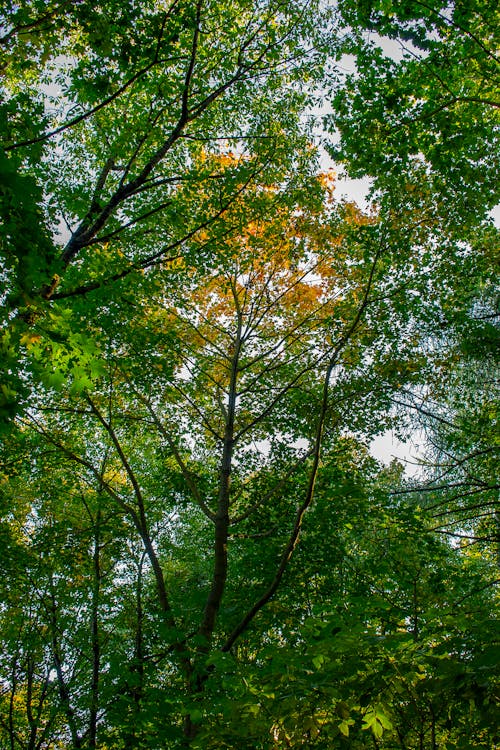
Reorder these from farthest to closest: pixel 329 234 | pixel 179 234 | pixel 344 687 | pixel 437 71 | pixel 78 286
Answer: pixel 329 234 < pixel 179 234 < pixel 78 286 < pixel 437 71 < pixel 344 687

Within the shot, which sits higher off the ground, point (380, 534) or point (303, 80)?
point (303, 80)

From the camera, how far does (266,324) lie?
30.2 ft

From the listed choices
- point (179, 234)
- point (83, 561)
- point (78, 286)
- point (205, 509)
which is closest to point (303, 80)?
point (179, 234)

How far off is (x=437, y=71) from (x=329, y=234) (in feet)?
10.7

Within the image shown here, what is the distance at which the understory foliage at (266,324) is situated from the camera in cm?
316

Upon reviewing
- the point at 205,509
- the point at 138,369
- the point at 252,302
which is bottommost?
the point at 205,509

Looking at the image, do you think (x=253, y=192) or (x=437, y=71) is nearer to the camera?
(x=437, y=71)

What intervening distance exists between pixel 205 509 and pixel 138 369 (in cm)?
→ 261

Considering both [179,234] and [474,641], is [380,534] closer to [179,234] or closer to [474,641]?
[474,641]

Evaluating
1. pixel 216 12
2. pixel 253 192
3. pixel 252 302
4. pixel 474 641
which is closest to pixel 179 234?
pixel 253 192

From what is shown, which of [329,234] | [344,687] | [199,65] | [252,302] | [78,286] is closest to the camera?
[344,687]

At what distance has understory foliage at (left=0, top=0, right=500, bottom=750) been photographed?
10.4ft

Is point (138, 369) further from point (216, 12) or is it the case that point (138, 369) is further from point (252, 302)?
point (216, 12)

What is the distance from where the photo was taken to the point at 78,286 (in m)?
5.70
